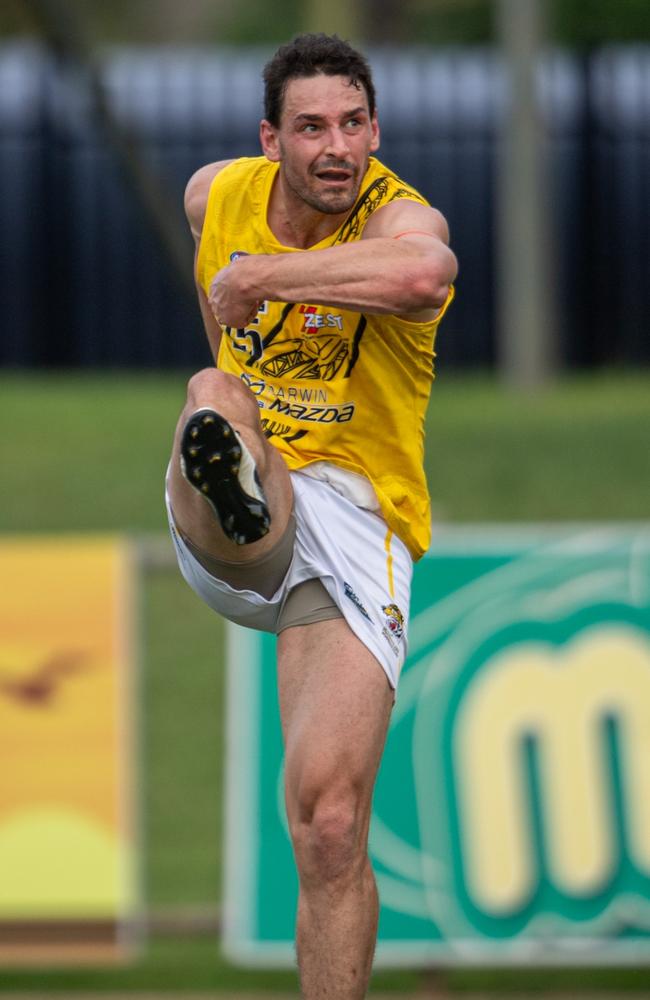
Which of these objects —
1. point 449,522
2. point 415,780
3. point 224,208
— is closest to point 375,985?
point 415,780

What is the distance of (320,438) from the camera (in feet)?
15.7

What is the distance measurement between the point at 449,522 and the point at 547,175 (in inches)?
142

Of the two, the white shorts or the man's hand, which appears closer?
the man's hand

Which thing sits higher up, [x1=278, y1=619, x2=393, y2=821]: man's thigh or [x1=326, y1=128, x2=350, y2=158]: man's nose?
[x1=326, y1=128, x2=350, y2=158]: man's nose

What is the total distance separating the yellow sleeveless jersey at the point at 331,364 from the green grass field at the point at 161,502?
12.1 feet

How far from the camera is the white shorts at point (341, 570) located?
4.73 m

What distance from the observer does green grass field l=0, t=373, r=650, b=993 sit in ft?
26.8

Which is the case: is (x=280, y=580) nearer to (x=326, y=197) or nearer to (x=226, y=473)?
(x=226, y=473)

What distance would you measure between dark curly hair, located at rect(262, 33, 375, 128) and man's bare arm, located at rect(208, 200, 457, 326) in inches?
15.9

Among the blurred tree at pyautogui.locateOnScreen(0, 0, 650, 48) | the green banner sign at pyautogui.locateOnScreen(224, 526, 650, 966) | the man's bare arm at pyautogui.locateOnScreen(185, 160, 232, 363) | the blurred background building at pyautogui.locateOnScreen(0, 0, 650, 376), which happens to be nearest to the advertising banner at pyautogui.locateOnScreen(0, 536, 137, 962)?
the green banner sign at pyautogui.locateOnScreen(224, 526, 650, 966)

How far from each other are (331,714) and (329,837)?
0.29 m

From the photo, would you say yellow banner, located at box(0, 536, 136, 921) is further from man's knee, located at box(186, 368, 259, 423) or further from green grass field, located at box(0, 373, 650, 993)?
man's knee, located at box(186, 368, 259, 423)

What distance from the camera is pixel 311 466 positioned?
4828 millimetres

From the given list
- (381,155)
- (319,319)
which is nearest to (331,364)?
(319,319)
